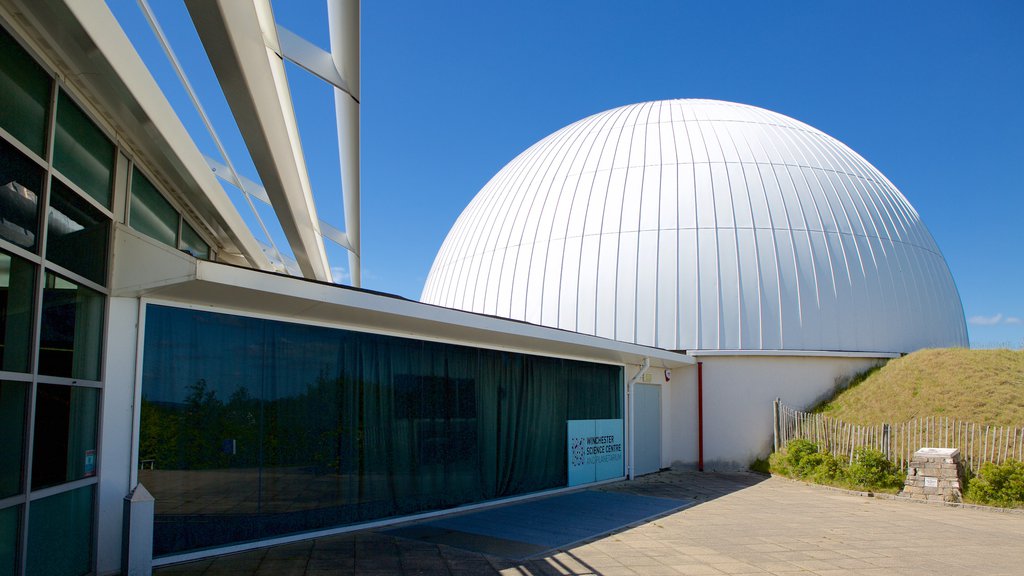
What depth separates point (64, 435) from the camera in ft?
20.6

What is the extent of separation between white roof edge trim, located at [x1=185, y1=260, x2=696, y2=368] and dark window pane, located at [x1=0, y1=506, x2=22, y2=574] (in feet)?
8.40

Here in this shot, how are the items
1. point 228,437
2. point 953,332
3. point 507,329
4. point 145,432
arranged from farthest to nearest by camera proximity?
point 953,332, point 507,329, point 228,437, point 145,432

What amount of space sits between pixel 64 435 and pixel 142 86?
3123mm

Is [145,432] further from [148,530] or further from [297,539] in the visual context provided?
[297,539]

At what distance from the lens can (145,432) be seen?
7430mm

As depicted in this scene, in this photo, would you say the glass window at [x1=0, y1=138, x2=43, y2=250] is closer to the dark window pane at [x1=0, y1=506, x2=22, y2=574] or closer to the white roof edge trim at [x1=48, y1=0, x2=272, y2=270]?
the white roof edge trim at [x1=48, y1=0, x2=272, y2=270]

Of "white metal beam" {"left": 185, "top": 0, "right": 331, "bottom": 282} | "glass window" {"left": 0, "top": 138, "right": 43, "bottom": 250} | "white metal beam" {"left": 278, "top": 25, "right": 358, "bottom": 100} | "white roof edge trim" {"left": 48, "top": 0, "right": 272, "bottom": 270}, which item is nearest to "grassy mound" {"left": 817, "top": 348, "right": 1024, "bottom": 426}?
"white metal beam" {"left": 185, "top": 0, "right": 331, "bottom": 282}

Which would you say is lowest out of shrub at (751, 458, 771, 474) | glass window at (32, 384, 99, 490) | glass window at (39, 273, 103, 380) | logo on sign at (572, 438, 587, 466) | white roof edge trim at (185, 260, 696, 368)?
shrub at (751, 458, 771, 474)

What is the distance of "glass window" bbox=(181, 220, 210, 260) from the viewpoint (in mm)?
10598

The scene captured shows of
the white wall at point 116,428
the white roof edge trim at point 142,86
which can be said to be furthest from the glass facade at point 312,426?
the white roof edge trim at point 142,86

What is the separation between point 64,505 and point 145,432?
1295 millimetres

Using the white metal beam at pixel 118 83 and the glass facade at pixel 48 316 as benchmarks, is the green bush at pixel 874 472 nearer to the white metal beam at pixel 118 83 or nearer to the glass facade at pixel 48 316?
the white metal beam at pixel 118 83

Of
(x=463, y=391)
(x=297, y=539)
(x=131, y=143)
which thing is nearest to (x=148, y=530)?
(x=297, y=539)

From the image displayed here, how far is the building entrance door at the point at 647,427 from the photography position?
1748cm
